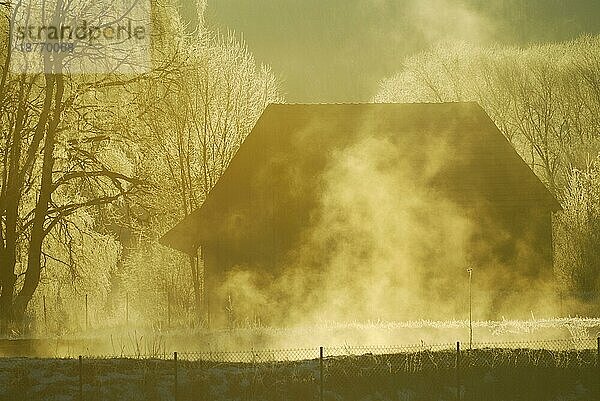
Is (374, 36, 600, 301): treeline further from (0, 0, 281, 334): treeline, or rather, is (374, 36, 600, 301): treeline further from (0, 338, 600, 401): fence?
(0, 338, 600, 401): fence

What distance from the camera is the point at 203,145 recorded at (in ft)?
157

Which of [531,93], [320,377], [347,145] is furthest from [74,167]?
[531,93]

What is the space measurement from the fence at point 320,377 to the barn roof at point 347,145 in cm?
1636

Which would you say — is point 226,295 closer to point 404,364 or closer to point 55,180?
point 55,180

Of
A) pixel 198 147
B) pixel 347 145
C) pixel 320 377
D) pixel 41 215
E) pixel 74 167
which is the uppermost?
pixel 198 147

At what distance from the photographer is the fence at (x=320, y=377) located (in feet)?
72.4

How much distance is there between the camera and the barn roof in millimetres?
41375

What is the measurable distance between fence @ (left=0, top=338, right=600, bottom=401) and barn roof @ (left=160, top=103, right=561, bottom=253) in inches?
644

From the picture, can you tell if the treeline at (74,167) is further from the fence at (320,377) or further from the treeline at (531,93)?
the treeline at (531,93)

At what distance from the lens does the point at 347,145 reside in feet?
143

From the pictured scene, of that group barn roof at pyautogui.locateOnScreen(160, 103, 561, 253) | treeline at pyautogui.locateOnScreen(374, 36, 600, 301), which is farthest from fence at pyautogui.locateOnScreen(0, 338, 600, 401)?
treeline at pyautogui.locateOnScreen(374, 36, 600, 301)

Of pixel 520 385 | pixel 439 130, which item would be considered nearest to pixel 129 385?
pixel 520 385

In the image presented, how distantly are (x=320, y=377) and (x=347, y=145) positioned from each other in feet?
71.3

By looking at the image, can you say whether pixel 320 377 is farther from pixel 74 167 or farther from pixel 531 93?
pixel 531 93
